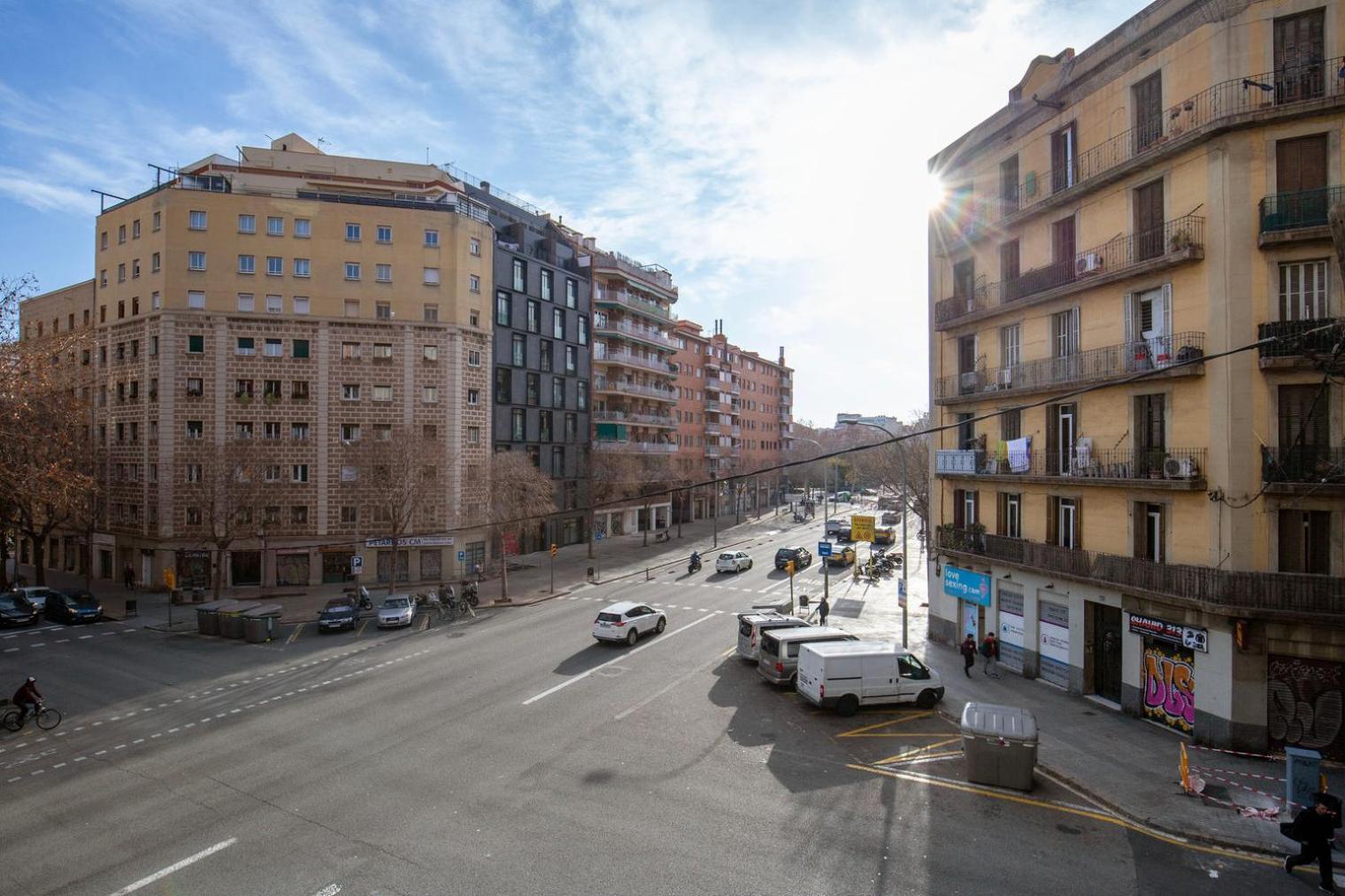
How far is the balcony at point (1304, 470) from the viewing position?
1568 cm

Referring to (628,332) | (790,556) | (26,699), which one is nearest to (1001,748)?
(26,699)

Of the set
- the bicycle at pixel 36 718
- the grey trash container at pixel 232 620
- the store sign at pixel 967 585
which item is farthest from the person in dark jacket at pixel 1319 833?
the grey trash container at pixel 232 620

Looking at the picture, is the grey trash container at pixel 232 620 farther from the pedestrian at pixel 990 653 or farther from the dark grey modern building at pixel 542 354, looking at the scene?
the pedestrian at pixel 990 653

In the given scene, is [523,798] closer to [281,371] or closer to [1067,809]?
[1067,809]

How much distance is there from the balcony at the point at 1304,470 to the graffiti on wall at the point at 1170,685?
187 inches

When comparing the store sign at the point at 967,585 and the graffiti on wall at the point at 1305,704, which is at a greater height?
A: the store sign at the point at 967,585

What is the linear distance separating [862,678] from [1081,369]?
37.5 feet

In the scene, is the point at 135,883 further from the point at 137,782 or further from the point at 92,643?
the point at 92,643

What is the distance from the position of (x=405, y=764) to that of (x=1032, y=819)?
12525 millimetres

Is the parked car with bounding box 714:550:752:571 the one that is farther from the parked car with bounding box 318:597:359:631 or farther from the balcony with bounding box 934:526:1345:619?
the balcony with bounding box 934:526:1345:619

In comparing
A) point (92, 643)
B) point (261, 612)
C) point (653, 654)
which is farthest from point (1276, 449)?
point (92, 643)

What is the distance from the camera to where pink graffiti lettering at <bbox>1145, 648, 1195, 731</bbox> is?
1748 centimetres

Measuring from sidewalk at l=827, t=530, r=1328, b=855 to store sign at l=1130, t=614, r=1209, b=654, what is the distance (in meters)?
2.38

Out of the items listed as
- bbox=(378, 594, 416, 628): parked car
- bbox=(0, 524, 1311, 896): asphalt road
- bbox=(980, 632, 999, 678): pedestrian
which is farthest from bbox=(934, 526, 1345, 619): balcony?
bbox=(378, 594, 416, 628): parked car
